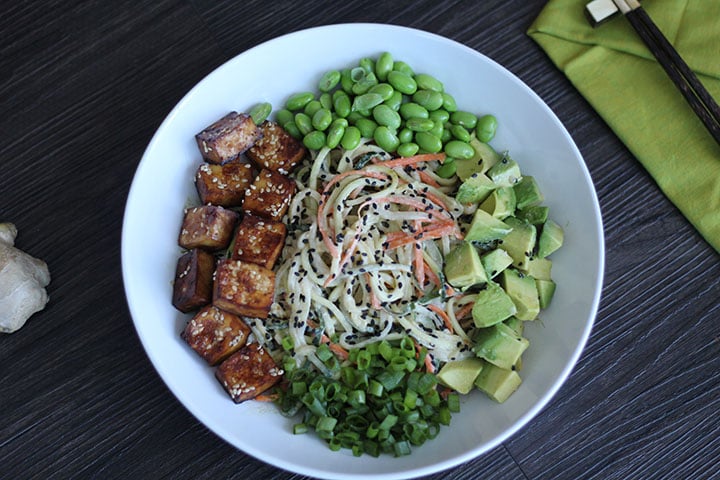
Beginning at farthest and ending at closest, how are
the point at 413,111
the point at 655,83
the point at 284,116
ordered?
the point at 655,83 < the point at 284,116 < the point at 413,111

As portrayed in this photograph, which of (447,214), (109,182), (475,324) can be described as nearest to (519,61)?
(447,214)

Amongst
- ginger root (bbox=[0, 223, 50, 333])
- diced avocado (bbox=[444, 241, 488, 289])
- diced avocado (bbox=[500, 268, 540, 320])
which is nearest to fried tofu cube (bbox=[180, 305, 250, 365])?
ginger root (bbox=[0, 223, 50, 333])

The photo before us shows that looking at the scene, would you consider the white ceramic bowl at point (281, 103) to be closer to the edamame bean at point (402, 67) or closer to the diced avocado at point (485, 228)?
the edamame bean at point (402, 67)

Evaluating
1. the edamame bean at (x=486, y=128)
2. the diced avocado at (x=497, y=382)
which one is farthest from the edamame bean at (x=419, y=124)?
the diced avocado at (x=497, y=382)

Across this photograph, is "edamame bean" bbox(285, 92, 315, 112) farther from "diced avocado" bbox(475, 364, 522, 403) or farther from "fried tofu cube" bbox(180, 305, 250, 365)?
"diced avocado" bbox(475, 364, 522, 403)

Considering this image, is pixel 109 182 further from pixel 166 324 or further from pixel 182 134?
pixel 166 324

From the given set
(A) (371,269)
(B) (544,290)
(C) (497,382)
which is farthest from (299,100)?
(C) (497,382)

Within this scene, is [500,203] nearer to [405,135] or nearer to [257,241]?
[405,135]

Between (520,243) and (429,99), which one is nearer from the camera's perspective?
(520,243)
